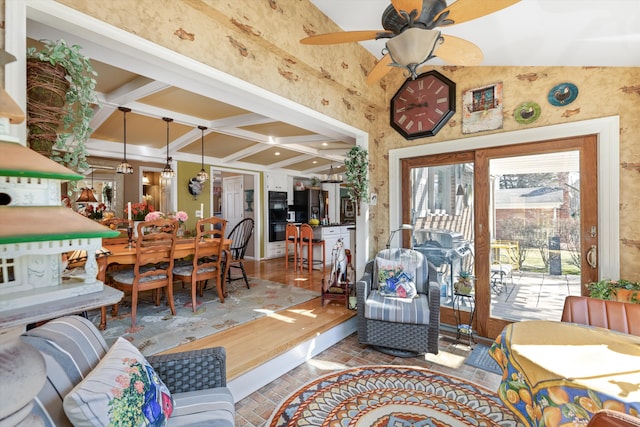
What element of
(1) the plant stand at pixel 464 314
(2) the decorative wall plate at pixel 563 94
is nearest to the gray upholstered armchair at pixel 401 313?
(1) the plant stand at pixel 464 314

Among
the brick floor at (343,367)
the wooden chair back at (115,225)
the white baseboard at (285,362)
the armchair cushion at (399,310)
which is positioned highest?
the wooden chair back at (115,225)

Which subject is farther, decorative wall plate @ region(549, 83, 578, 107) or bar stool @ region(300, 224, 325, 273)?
bar stool @ region(300, 224, 325, 273)

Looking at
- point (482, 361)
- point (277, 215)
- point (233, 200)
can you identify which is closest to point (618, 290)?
point (482, 361)

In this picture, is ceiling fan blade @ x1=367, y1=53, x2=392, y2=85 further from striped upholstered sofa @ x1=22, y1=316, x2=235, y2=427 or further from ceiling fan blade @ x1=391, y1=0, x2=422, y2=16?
striped upholstered sofa @ x1=22, y1=316, x2=235, y2=427

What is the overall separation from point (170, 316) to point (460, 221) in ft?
11.4

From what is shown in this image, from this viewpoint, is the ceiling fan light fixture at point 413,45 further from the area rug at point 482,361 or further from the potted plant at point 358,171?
the area rug at point 482,361

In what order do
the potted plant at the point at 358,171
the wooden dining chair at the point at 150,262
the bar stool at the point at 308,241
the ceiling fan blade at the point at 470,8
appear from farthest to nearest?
the bar stool at the point at 308,241, the potted plant at the point at 358,171, the wooden dining chair at the point at 150,262, the ceiling fan blade at the point at 470,8

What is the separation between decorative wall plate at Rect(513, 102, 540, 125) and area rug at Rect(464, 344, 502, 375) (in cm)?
233

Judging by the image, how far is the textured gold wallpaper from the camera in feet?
6.16

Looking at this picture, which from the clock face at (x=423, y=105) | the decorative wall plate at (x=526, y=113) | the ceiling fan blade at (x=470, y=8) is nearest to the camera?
the ceiling fan blade at (x=470, y=8)

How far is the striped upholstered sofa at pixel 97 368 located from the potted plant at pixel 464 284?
2.58 meters

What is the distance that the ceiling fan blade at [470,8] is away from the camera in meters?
1.45

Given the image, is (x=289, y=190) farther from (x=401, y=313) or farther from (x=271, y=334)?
(x=401, y=313)

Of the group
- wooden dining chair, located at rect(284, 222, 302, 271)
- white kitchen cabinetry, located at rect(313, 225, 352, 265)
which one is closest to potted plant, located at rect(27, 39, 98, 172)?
wooden dining chair, located at rect(284, 222, 302, 271)
